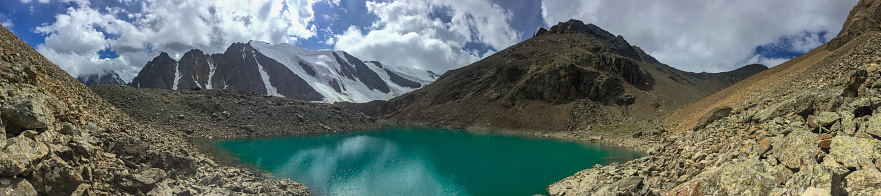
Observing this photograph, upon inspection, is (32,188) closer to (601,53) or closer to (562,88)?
(562,88)

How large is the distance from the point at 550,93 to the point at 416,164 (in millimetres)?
57344

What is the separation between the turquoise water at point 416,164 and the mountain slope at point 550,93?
1114 inches

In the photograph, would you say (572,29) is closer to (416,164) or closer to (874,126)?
(416,164)

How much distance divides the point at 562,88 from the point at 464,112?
24.1 m

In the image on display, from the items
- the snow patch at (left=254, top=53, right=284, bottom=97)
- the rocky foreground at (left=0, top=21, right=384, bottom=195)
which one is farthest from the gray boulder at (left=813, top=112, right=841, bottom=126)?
the snow patch at (left=254, top=53, right=284, bottom=97)

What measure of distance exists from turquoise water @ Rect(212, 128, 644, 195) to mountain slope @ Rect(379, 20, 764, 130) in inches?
1114

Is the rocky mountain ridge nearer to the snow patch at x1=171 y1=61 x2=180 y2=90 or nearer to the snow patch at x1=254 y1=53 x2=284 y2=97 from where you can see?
the snow patch at x1=254 y1=53 x2=284 y2=97

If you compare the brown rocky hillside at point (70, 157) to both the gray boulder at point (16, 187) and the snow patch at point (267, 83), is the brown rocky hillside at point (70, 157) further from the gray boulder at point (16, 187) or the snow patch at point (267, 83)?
the snow patch at point (267, 83)

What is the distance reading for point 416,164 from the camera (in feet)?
115

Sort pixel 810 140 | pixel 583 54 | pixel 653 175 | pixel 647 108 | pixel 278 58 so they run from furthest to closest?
pixel 278 58, pixel 583 54, pixel 647 108, pixel 653 175, pixel 810 140

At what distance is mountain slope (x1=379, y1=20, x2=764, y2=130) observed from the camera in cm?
7569

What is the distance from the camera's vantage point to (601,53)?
104312 millimetres

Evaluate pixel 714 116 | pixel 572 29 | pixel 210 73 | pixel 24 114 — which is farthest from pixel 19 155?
pixel 210 73

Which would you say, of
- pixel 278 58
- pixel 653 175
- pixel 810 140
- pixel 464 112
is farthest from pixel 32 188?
pixel 278 58
